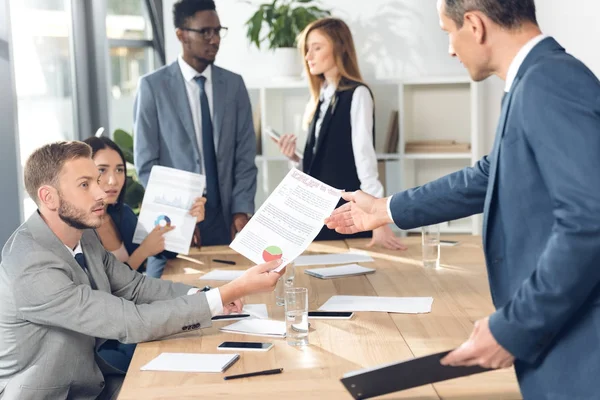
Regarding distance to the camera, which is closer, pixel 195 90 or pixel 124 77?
pixel 195 90

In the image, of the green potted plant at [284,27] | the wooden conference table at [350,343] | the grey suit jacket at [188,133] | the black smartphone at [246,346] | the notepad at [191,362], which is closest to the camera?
the wooden conference table at [350,343]

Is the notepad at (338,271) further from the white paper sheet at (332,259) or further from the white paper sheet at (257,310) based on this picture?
the white paper sheet at (257,310)

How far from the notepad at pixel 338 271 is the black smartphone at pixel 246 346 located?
83cm

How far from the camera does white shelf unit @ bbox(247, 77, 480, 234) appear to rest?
217 inches

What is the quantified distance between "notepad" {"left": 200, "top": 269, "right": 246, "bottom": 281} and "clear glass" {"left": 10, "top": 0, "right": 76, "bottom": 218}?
1150mm

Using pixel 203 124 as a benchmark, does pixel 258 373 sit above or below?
below

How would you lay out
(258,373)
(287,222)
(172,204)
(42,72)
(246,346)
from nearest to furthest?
1. (258,373)
2. (246,346)
3. (287,222)
4. (172,204)
5. (42,72)

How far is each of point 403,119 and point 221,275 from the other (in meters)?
2.84

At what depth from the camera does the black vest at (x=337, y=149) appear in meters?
3.92

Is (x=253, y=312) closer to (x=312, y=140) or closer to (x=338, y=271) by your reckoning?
(x=338, y=271)

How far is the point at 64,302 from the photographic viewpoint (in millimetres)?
2133

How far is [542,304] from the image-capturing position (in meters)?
1.33

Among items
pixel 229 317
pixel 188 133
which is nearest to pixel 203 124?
pixel 188 133

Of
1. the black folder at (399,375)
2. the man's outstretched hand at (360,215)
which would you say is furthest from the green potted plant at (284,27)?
the black folder at (399,375)
